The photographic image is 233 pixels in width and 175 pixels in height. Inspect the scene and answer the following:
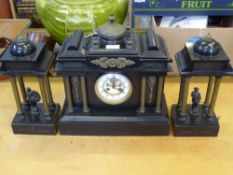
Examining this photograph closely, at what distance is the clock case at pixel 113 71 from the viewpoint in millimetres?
793

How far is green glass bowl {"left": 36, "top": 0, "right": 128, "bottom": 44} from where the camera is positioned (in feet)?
3.60

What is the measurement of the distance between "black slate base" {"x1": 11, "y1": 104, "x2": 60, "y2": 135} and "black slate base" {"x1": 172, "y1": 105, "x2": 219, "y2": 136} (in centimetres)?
38

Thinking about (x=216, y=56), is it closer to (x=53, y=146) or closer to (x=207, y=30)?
(x=207, y=30)

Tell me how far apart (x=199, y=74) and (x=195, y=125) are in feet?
0.58

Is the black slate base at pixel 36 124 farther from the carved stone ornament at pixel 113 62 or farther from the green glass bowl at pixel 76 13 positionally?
the green glass bowl at pixel 76 13

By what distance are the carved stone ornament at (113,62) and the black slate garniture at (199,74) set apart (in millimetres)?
154

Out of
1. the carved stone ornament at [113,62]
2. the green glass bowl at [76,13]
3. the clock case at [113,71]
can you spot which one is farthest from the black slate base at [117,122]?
the green glass bowl at [76,13]

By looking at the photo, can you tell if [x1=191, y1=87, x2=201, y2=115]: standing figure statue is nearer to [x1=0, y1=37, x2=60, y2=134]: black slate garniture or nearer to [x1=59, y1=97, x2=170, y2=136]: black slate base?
[x1=59, y1=97, x2=170, y2=136]: black slate base

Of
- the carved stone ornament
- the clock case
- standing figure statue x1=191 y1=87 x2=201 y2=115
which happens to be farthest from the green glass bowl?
standing figure statue x1=191 y1=87 x2=201 y2=115

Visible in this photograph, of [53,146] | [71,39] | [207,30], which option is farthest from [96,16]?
[53,146]

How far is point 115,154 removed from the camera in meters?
0.86

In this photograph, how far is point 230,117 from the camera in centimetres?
97

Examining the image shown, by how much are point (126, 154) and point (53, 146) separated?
0.22 m

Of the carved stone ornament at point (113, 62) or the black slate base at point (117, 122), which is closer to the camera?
the carved stone ornament at point (113, 62)
